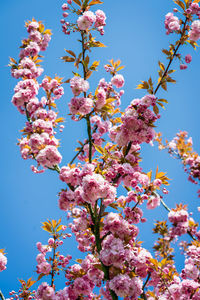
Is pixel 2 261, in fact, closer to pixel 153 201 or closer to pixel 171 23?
pixel 153 201

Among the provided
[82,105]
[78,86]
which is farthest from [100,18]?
[82,105]

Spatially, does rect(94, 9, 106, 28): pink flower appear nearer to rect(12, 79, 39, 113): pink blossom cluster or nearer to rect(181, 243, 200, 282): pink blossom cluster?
rect(12, 79, 39, 113): pink blossom cluster

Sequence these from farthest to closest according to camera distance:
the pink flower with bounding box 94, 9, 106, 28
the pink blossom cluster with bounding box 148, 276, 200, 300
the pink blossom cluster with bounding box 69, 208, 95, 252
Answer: the pink flower with bounding box 94, 9, 106, 28
the pink blossom cluster with bounding box 69, 208, 95, 252
the pink blossom cluster with bounding box 148, 276, 200, 300

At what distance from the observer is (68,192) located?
3338mm

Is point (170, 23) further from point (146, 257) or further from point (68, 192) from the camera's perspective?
point (146, 257)

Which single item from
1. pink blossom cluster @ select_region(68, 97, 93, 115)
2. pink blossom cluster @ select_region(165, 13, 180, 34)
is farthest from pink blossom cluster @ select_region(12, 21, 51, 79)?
pink blossom cluster @ select_region(165, 13, 180, 34)

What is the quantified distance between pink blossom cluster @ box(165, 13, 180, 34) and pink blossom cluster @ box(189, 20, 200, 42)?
204mm

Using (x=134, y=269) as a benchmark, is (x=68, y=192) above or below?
above

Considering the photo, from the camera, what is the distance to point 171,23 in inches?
142

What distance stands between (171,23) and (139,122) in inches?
65.1

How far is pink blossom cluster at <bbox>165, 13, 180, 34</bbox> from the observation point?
3.59m

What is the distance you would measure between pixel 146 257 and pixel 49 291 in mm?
1510

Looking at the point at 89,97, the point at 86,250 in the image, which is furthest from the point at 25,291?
the point at 89,97

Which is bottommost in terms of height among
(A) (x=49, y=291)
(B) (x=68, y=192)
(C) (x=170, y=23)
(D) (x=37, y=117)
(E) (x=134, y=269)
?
(A) (x=49, y=291)
